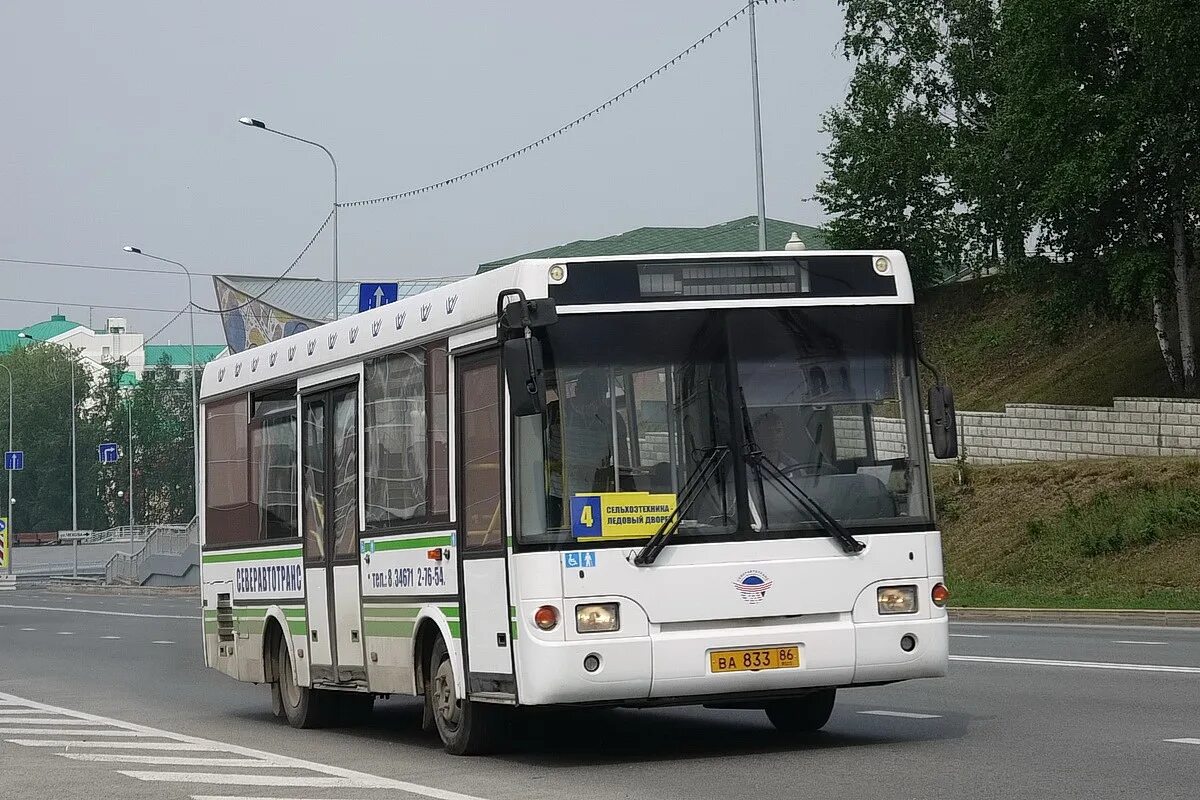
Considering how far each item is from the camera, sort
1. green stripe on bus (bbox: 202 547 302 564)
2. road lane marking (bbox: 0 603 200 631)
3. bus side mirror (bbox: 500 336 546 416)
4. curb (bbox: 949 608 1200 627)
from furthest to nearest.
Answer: road lane marking (bbox: 0 603 200 631)
curb (bbox: 949 608 1200 627)
green stripe on bus (bbox: 202 547 302 564)
bus side mirror (bbox: 500 336 546 416)

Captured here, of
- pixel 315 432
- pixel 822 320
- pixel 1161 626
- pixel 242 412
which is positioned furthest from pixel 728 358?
pixel 1161 626

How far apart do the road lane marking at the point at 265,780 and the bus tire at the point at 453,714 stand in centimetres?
98

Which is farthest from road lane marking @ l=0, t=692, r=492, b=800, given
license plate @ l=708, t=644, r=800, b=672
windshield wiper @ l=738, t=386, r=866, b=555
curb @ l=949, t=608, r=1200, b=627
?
curb @ l=949, t=608, r=1200, b=627

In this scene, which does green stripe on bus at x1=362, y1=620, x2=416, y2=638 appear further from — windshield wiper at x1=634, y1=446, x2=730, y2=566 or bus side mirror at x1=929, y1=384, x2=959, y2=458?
bus side mirror at x1=929, y1=384, x2=959, y2=458

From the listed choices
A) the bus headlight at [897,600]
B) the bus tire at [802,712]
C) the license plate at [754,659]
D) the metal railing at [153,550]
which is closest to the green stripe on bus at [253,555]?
the bus tire at [802,712]

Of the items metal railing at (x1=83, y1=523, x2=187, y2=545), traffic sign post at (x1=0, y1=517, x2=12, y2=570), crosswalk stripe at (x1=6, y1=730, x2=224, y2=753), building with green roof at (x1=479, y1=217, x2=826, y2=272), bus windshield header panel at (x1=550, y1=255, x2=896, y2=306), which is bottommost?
crosswalk stripe at (x1=6, y1=730, x2=224, y2=753)

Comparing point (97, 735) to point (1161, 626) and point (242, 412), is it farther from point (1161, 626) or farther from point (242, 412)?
point (1161, 626)

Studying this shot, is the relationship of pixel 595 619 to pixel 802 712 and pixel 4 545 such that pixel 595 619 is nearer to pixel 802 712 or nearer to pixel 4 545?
pixel 802 712

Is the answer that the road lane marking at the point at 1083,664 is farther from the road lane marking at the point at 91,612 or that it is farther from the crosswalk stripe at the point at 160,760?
the road lane marking at the point at 91,612

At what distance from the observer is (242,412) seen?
1725 cm

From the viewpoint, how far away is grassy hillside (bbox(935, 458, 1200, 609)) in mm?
32656

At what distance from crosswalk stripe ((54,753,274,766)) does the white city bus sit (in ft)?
4.22

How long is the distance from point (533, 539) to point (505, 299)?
1.48 meters

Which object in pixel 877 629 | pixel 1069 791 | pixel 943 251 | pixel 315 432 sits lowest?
pixel 1069 791
